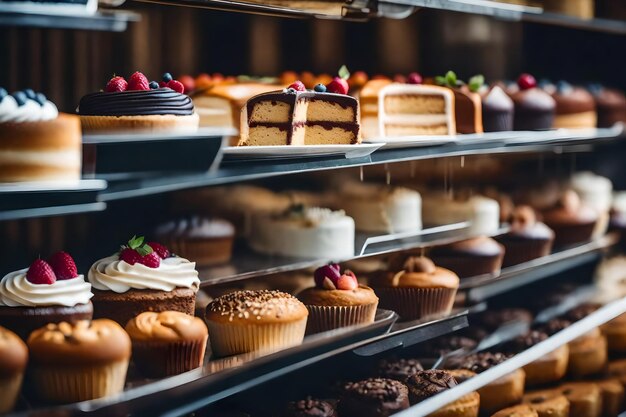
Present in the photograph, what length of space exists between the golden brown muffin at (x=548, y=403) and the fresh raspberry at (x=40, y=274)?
2.01 meters

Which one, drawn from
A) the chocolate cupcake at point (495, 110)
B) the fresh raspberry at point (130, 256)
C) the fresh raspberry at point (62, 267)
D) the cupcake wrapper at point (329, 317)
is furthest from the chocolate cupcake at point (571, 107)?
the fresh raspberry at point (62, 267)

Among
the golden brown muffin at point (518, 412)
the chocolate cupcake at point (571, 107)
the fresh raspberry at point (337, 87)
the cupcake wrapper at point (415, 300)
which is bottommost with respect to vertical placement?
the golden brown muffin at point (518, 412)

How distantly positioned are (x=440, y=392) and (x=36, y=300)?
4.41 feet

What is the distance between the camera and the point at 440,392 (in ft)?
9.09

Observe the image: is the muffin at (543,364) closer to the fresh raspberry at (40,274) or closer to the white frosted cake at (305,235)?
the white frosted cake at (305,235)

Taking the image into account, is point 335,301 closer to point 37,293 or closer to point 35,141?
point 37,293

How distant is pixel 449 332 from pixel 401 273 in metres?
0.29

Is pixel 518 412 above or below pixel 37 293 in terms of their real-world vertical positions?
below

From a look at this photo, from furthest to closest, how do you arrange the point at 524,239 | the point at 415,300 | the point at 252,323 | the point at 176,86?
the point at 524,239
the point at 415,300
the point at 252,323
the point at 176,86

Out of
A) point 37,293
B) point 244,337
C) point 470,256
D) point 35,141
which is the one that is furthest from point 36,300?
point 470,256

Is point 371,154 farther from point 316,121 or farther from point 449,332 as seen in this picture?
point 449,332

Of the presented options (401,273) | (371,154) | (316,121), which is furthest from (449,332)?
(316,121)

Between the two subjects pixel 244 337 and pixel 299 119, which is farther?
pixel 299 119

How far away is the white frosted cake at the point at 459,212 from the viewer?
3381 millimetres
